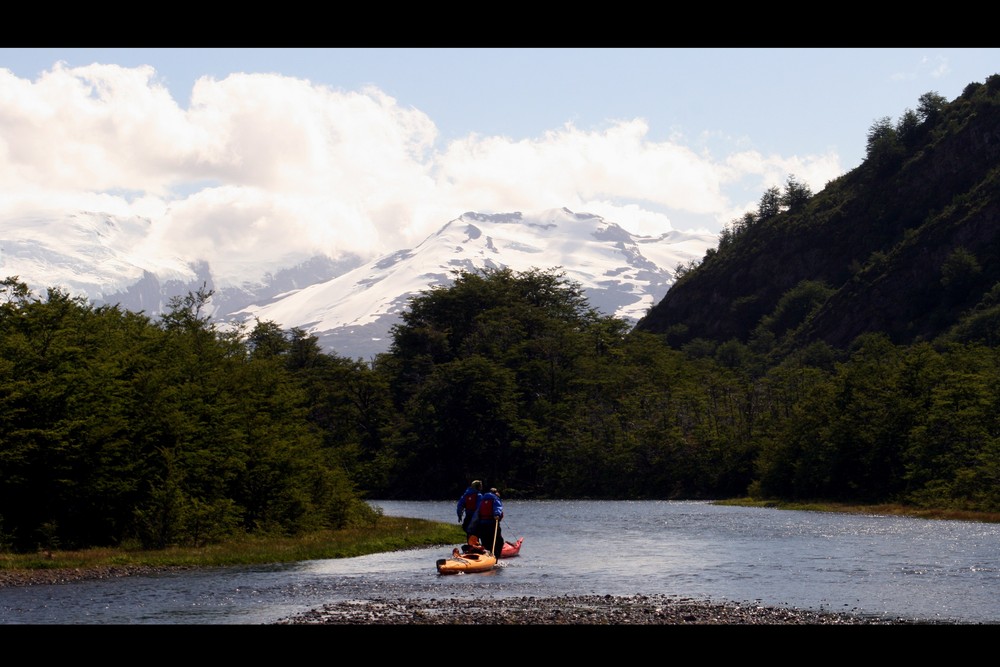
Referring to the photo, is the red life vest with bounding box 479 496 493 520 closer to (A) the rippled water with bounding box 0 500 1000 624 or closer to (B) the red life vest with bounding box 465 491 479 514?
(B) the red life vest with bounding box 465 491 479 514

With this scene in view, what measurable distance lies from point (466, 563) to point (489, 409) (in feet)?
318

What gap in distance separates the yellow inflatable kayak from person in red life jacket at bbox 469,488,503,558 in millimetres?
1054

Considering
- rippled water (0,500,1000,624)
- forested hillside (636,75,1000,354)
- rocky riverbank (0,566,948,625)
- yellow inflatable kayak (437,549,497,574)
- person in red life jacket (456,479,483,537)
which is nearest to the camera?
rocky riverbank (0,566,948,625)

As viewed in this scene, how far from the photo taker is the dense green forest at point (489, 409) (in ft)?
151

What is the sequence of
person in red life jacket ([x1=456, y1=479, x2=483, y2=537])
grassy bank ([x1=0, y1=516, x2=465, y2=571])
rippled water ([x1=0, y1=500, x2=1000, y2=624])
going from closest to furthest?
rippled water ([x1=0, y1=500, x2=1000, y2=624]), grassy bank ([x1=0, y1=516, x2=465, y2=571]), person in red life jacket ([x1=456, y1=479, x2=483, y2=537])

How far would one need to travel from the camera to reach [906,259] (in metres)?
165

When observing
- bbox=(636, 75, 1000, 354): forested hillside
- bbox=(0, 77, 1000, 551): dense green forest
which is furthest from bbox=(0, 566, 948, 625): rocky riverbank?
bbox=(636, 75, 1000, 354): forested hillside

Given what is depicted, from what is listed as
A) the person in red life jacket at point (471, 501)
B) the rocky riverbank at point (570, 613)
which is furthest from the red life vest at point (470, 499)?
the rocky riverbank at point (570, 613)

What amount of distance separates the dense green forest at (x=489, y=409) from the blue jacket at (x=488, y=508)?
13432 mm

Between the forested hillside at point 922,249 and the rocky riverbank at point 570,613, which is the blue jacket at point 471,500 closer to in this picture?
the rocky riverbank at point 570,613

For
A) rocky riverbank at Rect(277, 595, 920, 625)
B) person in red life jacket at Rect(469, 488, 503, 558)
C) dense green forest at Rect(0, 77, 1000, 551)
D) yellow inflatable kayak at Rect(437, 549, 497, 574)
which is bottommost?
rocky riverbank at Rect(277, 595, 920, 625)

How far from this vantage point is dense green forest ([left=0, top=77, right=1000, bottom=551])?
4609cm

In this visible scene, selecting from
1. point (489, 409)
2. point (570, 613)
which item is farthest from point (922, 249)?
point (570, 613)
